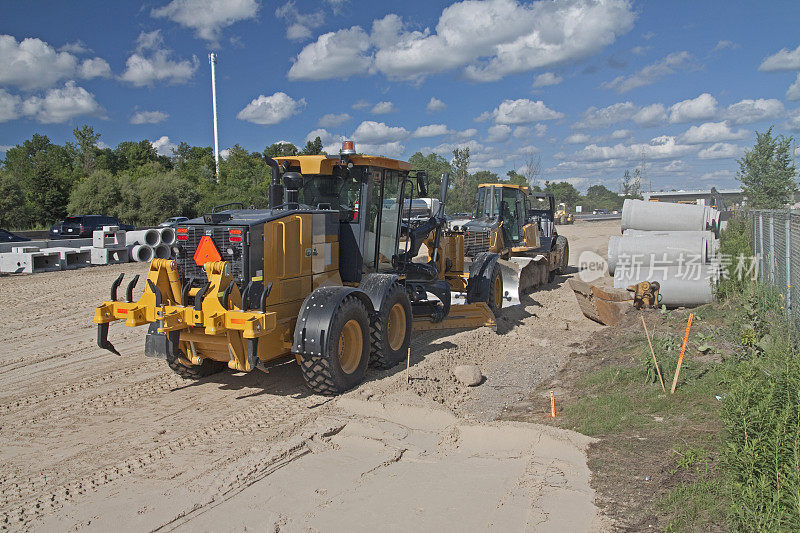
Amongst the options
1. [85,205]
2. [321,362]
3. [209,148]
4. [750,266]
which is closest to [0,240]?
[85,205]

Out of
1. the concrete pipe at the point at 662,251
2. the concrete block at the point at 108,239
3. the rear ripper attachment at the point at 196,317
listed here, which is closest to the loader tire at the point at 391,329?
the rear ripper attachment at the point at 196,317

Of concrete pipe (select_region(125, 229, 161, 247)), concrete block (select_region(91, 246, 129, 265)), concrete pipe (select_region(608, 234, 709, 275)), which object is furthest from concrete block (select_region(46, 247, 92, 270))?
concrete pipe (select_region(608, 234, 709, 275))

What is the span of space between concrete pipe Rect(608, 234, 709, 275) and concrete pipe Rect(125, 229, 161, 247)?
15506mm

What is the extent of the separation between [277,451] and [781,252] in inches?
290

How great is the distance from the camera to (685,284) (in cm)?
1114

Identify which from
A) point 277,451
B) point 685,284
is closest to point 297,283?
point 277,451

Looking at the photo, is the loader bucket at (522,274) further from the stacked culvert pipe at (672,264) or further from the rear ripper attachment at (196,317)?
the rear ripper attachment at (196,317)

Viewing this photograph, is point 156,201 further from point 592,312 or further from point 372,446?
point 372,446

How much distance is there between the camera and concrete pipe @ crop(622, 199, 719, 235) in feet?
50.0

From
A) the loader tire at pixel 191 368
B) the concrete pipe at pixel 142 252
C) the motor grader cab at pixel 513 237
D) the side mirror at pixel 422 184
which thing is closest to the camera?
the loader tire at pixel 191 368

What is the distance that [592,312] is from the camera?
38.9ft

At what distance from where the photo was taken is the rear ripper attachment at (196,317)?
6.10 m

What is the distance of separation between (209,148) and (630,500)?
215 feet

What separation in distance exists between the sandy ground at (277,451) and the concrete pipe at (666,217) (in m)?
8.14
